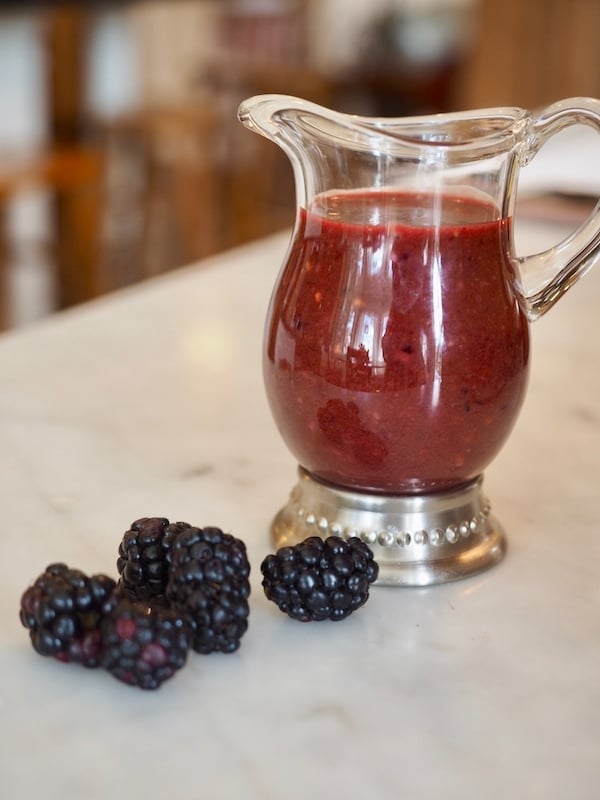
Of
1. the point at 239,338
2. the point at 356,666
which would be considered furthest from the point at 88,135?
the point at 356,666

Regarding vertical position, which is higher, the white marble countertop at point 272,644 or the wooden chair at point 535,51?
the wooden chair at point 535,51

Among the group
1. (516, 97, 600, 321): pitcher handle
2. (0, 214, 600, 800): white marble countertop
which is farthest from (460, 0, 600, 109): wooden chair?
(516, 97, 600, 321): pitcher handle

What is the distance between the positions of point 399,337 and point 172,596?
18 centimetres

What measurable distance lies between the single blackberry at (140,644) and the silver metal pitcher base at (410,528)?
154 millimetres

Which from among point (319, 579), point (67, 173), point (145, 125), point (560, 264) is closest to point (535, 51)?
point (145, 125)

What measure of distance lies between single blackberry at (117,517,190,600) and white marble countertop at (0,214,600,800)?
45 mm

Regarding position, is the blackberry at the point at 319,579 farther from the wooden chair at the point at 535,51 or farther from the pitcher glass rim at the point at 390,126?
the wooden chair at the point at 535,51

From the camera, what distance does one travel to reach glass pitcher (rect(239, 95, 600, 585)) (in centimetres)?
57

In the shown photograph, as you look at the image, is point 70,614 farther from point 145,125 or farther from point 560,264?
point 145,125

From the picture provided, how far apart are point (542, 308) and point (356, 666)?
235mm

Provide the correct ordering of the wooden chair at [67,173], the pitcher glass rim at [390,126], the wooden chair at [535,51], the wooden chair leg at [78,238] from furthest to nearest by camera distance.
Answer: the wooden chair at [535,51]
the wooden chair leg at [78,238]
the wooden chair at [67,173]
the pitcher glass rim at [390,126]

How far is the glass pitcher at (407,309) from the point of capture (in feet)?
1.86

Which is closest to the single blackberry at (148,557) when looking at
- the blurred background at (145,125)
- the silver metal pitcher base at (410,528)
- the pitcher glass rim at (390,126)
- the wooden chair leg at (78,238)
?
the silver metal pitcher base at (410,528)

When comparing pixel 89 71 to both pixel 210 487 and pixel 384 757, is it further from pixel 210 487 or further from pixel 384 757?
pixel 384 757
